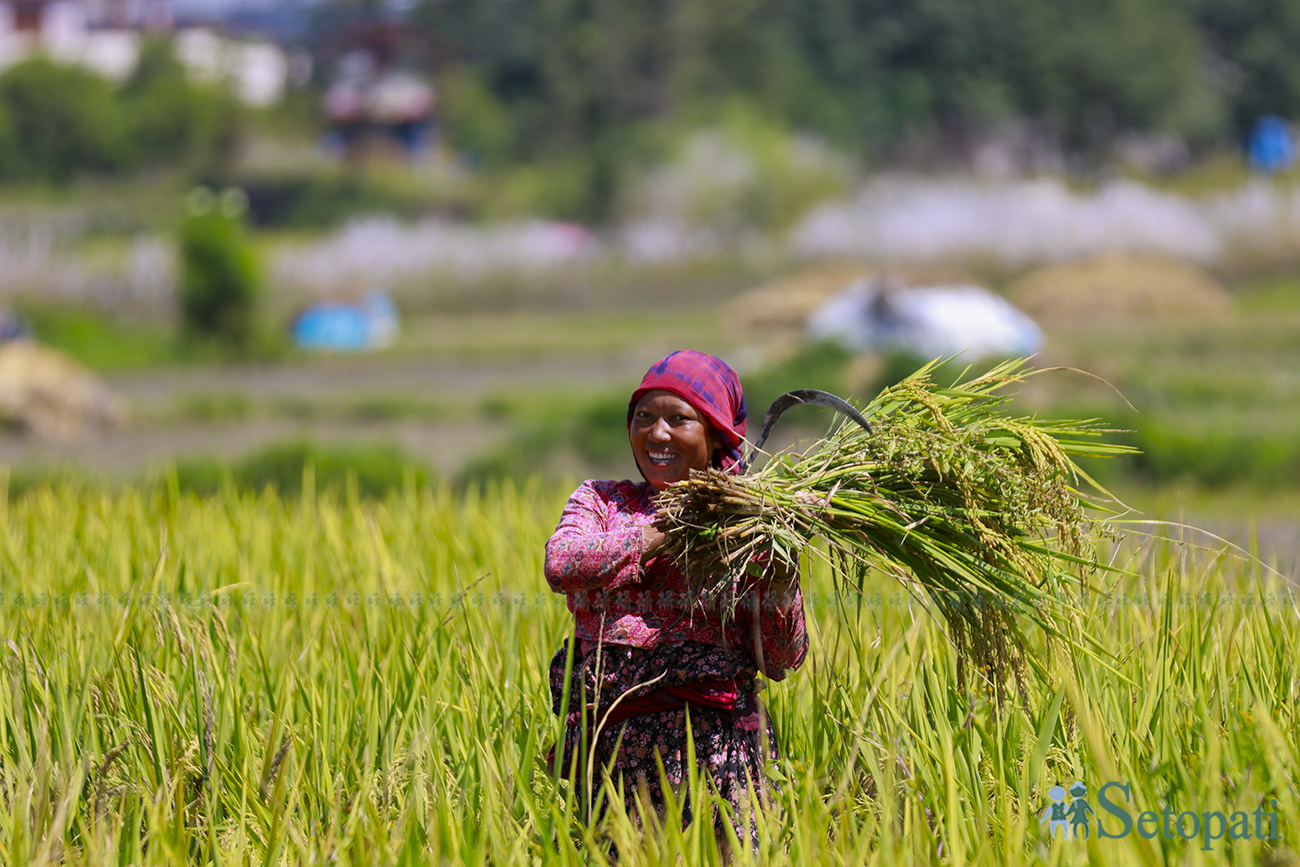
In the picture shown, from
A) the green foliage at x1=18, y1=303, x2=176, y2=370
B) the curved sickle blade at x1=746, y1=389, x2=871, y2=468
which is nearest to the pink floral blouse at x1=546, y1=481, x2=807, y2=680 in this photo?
the curved sickle blade at x1=746, y1=389, x2=871, y2=468

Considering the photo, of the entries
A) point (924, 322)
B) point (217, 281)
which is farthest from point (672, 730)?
point (217, 281)

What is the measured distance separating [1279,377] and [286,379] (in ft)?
29.9

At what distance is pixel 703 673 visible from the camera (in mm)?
1989

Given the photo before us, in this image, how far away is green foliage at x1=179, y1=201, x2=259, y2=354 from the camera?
43.9 feet

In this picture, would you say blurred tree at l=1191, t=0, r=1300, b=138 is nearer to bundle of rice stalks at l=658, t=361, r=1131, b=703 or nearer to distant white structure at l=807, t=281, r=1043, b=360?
distant white structure at l=807, t=281, r=1043, b=360

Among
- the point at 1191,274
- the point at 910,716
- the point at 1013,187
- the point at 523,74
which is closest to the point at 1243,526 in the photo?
the point at 910,716

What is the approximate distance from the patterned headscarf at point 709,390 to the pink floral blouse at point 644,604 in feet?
0.48

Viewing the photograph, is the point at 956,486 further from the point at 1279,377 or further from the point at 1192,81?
the point at 1192,81

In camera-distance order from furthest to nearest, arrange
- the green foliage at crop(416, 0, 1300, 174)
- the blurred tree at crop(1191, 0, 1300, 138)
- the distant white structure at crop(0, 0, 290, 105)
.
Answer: the distant white structure at crop(0, 0, 290, 105) < the green foliage at crop(416, 0, 1300, 174) < the blurred tree at crop(1191, 0, 1300, 138)

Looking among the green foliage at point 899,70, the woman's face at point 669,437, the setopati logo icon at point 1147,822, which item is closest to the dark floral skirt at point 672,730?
the woman's face at point 669,437

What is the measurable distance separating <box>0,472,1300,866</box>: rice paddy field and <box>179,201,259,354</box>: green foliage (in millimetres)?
10785

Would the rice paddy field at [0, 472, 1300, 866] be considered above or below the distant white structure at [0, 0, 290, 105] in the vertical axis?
below

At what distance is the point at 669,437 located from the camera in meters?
1.95

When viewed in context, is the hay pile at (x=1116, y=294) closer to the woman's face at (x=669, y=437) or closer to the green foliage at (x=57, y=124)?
the woman's face at (x=669, y=437)
